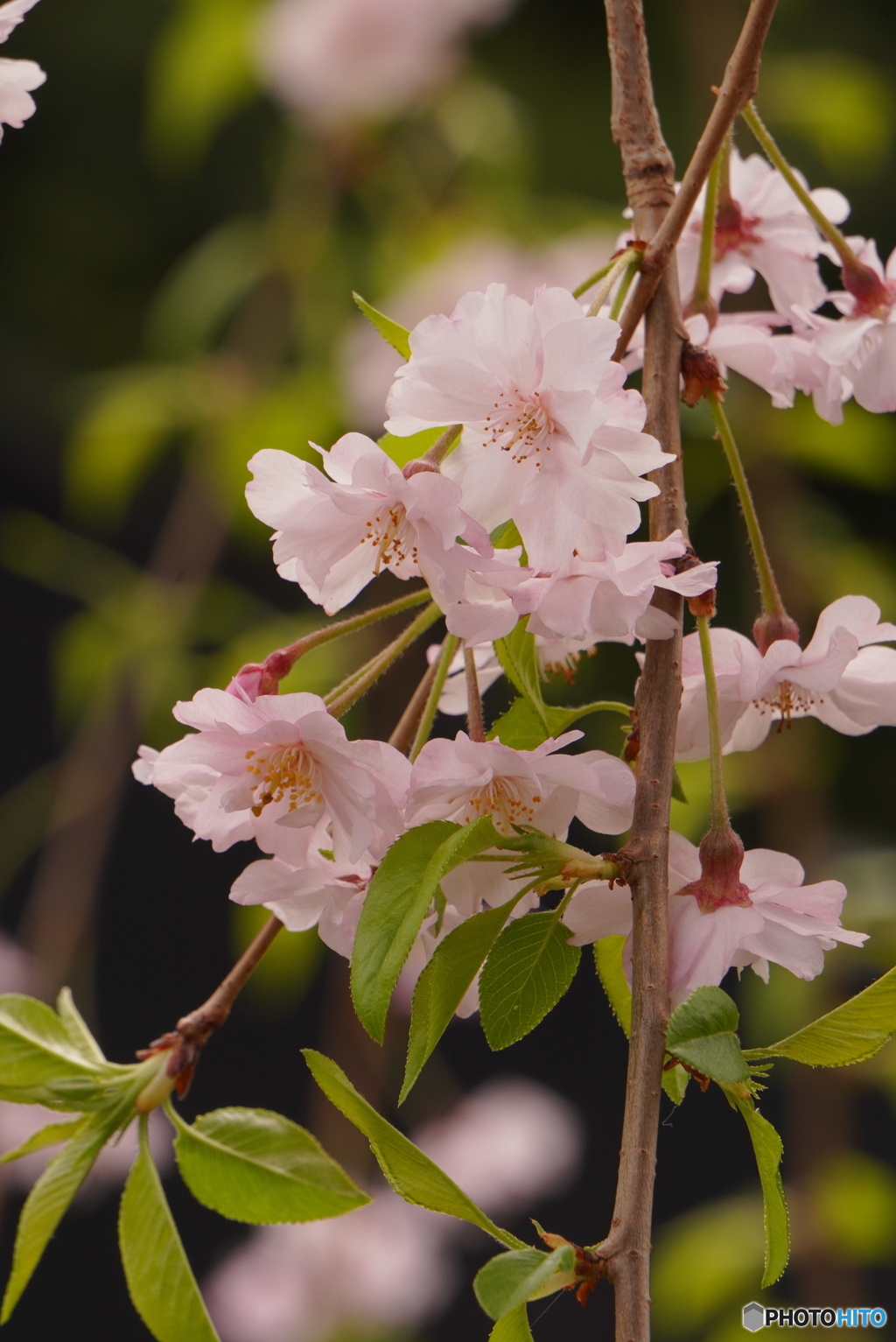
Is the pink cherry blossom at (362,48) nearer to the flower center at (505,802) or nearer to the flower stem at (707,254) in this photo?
the flower stem at (707,254)

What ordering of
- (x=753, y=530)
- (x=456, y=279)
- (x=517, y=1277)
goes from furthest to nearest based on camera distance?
(x=456, y=279), (x=753, y=530), (x=517, y=1277)

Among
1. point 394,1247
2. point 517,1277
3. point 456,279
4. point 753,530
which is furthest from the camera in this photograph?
point 394,1247

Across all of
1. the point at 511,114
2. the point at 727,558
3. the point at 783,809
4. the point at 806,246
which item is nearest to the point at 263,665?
the point at 806,246

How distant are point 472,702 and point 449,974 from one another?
6cm

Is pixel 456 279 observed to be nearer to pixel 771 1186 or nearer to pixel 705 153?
pixel 705 153

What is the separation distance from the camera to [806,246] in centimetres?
40

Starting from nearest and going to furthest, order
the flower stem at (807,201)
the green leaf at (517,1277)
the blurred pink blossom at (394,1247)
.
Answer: the green leaf at (517,1277) < the flower stem at (807,201) < the blurred pink blossom at (394,1247)

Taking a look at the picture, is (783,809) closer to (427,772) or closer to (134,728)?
(134,728)

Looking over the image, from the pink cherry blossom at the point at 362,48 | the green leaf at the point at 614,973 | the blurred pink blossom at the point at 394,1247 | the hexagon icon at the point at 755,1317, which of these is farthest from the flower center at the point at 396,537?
the blurred pink blossom at the point at 394,1247

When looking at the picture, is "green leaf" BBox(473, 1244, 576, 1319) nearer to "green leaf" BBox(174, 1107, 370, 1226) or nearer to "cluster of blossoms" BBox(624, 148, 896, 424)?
"green leaf" BBox(174, 1107, 370, 1226)

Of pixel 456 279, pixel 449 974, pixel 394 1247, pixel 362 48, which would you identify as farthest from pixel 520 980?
pixel 394 1247

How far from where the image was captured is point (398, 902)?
267 millimetres

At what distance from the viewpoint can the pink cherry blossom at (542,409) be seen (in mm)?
278

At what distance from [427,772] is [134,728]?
1.16m
